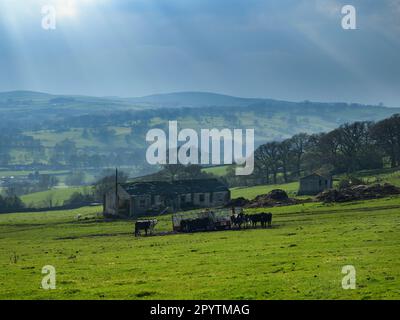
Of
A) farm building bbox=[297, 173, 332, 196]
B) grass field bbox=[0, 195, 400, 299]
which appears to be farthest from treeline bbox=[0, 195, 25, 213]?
grass field bbox=[0, 195, 400, 299]

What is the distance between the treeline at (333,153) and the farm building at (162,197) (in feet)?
91.7

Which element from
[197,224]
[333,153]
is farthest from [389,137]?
[197,224]

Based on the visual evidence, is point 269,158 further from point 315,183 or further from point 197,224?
point 197,224

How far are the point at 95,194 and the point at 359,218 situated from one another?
290 feet

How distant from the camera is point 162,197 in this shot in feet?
319

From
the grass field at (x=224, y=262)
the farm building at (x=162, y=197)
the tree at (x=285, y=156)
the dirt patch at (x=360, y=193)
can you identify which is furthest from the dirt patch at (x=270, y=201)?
the tree at (x=285, y=156)

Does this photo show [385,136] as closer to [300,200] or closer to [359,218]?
[300,200]

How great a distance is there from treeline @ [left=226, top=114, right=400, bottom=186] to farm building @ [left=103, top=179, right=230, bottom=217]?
1100 inches

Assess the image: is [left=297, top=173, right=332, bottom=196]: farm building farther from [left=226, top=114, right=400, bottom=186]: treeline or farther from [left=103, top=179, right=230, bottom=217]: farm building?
[left=226, top=114, right=400, bottom=186]: treeline

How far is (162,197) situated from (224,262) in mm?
62957

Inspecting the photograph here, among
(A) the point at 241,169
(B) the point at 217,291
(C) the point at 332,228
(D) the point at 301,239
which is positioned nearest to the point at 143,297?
(B) the point at 217,291

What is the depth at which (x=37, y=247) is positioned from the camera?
170ft

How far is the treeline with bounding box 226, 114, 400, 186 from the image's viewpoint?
129050 millimetres

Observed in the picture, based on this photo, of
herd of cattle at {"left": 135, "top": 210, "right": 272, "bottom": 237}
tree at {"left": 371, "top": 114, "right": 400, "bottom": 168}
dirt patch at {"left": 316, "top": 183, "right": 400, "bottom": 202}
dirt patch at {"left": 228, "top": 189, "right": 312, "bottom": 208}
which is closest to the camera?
herd of cattle at {"left": 135, "top": 210, "right": 272, "bottom": 237}
